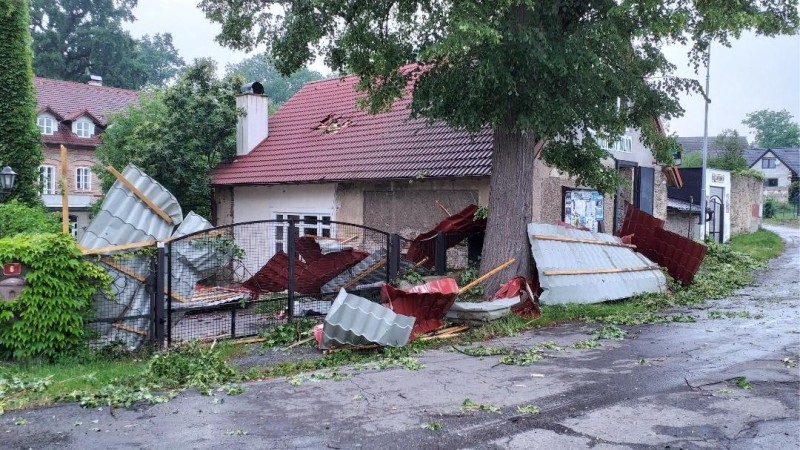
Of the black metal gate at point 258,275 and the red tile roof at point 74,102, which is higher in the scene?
the red tile roof at point 74,102

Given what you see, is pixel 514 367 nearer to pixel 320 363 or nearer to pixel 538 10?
pixel 320 363

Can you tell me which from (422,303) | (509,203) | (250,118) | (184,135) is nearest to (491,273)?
(509,203)

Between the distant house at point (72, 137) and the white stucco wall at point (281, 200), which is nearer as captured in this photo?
the white stucco wall at point (281, 200)

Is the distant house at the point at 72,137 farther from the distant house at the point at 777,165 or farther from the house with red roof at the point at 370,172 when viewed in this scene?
the distant house at the point at 777,165

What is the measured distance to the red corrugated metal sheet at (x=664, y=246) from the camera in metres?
14.7

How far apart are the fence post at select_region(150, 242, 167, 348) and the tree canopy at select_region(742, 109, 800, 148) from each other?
100 metres

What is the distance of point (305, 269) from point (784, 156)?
7424 cm

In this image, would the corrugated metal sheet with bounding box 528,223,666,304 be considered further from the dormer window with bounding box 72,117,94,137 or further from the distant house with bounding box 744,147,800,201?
the distant house with bounding box 744,147,800,201

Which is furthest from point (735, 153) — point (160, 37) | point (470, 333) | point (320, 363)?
point (160, 37)

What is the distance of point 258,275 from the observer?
445 inches

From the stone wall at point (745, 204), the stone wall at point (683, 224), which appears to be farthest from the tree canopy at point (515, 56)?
the stone wall at point (745, 204)

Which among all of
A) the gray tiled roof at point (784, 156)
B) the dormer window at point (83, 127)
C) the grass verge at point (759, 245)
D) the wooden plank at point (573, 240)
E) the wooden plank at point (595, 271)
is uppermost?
the gray tiled roof at point (784, 156)

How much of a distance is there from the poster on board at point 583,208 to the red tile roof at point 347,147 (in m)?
2.76

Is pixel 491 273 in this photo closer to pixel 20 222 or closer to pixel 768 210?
pixel 20 222
